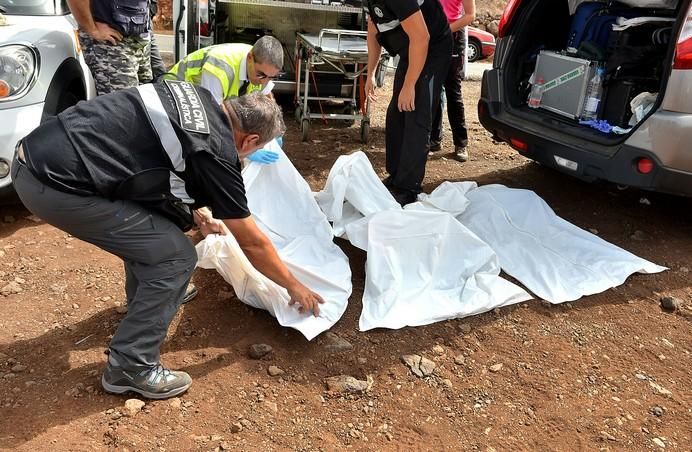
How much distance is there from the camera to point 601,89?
14.1ft

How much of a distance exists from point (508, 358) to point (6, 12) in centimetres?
379

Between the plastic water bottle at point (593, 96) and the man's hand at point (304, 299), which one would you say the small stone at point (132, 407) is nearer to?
the man's hand at point (304, 299)

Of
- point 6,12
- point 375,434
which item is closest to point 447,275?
point 375,434

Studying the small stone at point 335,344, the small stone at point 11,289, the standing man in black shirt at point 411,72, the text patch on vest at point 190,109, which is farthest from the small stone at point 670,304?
the small stone at point 11,289

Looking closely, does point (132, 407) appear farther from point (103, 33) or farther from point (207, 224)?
point (103, 33)

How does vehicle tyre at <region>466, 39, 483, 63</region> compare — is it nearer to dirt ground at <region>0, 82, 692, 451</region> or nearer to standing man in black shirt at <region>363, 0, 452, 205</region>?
standing man in black shirt at <region>363, 0, 452, 205</region>

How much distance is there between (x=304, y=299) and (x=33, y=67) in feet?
7.77

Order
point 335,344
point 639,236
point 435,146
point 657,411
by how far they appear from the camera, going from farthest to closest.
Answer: point 435,146, point 639,236, point 335,344, point 657,411

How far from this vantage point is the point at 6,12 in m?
4.17

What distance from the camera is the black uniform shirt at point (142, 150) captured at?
2.20 metres

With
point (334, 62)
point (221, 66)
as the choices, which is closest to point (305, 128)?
point (334, 62)

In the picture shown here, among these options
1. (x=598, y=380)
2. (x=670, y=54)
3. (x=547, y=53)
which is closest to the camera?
(x=598, y=380)

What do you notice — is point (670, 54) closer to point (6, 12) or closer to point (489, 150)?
point (489, 150)

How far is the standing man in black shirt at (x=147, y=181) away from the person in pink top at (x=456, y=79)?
2564 mm
